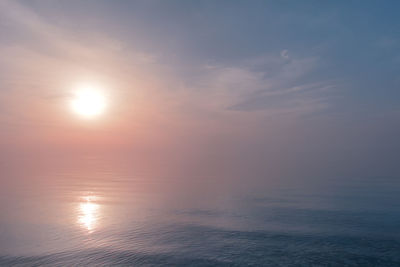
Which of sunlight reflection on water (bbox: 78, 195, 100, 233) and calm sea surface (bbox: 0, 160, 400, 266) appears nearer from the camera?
calm sea surface (bbox: 0, 160, 400, 266)

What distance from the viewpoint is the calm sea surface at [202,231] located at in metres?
37.5

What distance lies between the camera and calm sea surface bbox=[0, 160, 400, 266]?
37.5 meters

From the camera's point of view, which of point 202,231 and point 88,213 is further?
point 88,213

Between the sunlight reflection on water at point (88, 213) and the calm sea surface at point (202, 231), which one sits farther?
the sunlight reflection on water at point (88, 213)

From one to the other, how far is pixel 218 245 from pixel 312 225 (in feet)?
70.3

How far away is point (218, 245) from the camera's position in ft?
139

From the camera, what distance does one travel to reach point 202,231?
50.4 meters

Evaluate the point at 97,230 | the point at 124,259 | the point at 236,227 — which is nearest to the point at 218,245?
the point at 236,227

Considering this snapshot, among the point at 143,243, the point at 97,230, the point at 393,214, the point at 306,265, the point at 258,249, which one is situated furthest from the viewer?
the point at 393,214

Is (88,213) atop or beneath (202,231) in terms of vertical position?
atop

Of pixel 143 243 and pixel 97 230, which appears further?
pixel 97 230

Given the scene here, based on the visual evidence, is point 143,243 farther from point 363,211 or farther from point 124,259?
point 363,211

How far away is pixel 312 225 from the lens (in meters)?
52.7

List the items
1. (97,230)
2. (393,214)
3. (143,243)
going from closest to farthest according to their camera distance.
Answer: (143,243) < (97,230) < (393,214)
